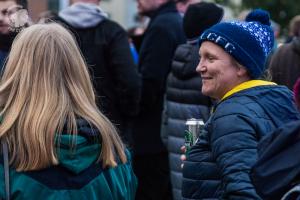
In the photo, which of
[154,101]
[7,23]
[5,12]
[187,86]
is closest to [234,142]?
[7,23]

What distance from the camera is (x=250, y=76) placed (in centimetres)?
395

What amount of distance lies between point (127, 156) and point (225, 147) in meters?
0.46

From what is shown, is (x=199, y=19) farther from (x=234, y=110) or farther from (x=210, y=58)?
(x=234, y=110)

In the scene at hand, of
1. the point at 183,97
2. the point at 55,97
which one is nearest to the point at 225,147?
the point at 55,97

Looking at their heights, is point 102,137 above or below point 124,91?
above

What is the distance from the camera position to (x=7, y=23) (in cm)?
516

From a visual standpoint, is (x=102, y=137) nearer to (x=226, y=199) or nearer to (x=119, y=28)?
(x=226, y=199)

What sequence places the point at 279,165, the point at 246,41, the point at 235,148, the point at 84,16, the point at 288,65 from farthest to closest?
the point at 84,16 < the point at 288,65 < the point at 246,41 < the point at 235,148 < the point at 279,165

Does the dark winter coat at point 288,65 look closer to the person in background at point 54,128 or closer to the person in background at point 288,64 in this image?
the person in background at point 288,64

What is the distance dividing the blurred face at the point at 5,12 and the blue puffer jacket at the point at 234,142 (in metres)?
1.85

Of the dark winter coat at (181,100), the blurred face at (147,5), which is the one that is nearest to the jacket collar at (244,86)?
the dark winter coat at (181,100)

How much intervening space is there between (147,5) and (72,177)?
15.4 feet

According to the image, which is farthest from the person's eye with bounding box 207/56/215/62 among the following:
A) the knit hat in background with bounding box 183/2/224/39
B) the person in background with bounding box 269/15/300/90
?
the person in background with bounding box 269/15/300/90

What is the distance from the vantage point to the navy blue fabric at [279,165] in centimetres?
288
